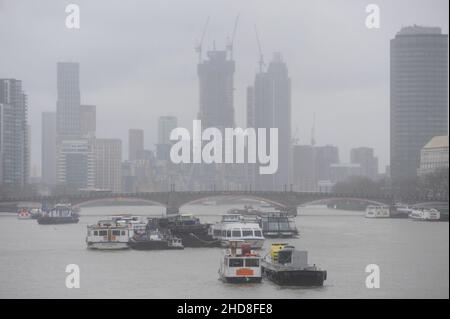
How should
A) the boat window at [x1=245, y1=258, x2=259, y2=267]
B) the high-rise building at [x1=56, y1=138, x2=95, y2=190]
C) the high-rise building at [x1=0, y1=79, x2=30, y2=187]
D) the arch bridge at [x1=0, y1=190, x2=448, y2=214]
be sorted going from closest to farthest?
1. the boat window at [x1=245, y1=258, x2=259, y2=267]
2. the arch bridge at [x1=0, y1=190, x2=448, y2=214]
3. the high-rise building at [x1=0, y1=79, x2=30, y2=187]
4. the high-rise building at [x1=56, y1=138, x2=95, y2=190]

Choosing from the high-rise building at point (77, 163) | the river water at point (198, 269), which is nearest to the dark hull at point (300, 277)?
the river water at point (198, 269)

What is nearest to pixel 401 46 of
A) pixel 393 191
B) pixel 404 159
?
pixel 404 159

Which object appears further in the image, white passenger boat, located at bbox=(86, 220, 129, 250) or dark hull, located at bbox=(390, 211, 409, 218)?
dark hull, located at bbox=(390, 211, 409, 218)

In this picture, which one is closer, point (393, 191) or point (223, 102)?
point (393, 191)

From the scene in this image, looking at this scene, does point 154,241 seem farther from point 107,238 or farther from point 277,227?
point 277,227

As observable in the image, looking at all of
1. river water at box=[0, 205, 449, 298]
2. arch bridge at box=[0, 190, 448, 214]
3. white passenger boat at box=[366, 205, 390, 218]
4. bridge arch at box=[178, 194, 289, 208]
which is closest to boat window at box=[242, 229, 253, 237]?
river water at box=[0, 205, 449, 298]

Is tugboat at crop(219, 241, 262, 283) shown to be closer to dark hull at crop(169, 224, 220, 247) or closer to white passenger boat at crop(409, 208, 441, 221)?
dark hull at crop(169, 224, 220, 247)
